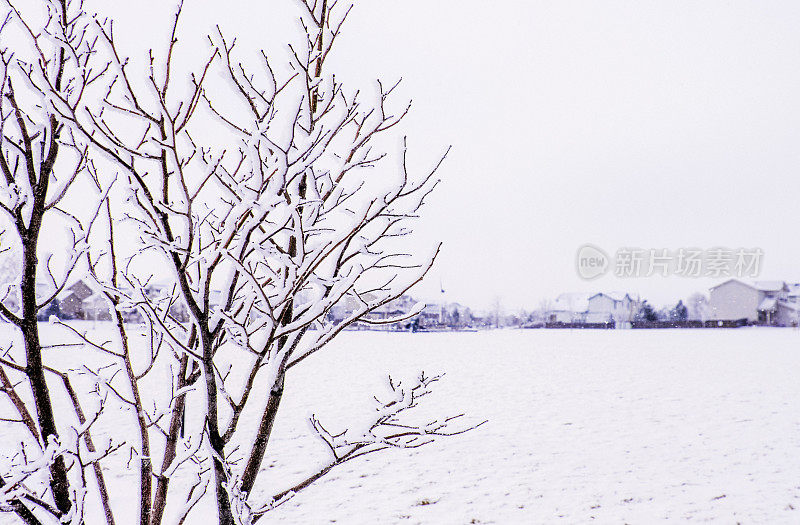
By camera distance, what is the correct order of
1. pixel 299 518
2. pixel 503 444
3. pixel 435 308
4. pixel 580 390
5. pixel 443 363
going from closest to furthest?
pixel 299 518, pixel 503 444, pixel 580 390, pixel 443 363, pixel 435 308

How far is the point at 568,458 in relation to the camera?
5988 millimetres

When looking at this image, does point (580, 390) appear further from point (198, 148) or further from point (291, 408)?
point (198, 148)

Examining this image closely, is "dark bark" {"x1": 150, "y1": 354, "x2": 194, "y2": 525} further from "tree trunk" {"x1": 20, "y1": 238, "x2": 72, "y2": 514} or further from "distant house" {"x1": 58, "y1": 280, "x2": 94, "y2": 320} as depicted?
"distant house" {"x1": 58, "y1": 280, "x2": 94, "y2": 320}

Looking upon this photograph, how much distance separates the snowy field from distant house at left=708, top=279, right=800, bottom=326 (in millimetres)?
56981

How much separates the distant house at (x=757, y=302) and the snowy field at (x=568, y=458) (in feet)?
187

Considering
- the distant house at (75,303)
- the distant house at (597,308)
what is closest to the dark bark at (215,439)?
the distant house at (75,303)

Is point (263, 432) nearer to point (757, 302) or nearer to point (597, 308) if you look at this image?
point (757, 302)

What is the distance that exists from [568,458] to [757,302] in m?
65.6

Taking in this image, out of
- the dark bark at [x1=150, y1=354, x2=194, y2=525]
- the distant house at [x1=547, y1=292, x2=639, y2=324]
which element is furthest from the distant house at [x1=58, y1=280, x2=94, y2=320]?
the distant house at [x1=547, y1=292, x2=639, y2=324]

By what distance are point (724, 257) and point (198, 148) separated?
2308 inches

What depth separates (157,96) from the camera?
118 cm

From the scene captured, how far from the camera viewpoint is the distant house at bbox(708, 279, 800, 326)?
188 ft

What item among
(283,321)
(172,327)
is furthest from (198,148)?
(172,327)

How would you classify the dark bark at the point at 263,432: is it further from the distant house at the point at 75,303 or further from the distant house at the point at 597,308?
the distant house at the point at 597,308
